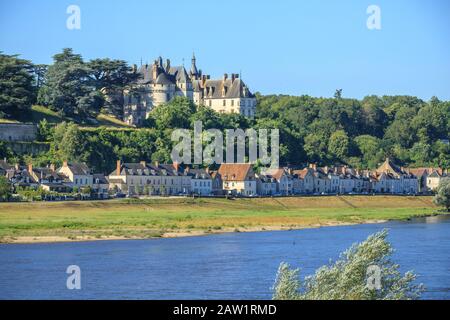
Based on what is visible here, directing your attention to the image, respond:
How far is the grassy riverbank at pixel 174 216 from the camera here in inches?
3113

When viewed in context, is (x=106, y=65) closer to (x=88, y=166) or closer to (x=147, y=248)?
(x=88, y=166)

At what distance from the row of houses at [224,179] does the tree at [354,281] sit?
6095cm

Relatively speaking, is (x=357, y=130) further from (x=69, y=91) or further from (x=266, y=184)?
(x=69, y=91)

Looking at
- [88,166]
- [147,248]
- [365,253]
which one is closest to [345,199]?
[88,166]

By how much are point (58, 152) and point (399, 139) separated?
70.6m

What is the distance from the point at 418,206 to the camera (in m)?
125

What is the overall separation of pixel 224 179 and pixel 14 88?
2408 centimetres

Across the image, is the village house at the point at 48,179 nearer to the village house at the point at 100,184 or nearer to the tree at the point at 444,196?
the village house at the point at 100,184

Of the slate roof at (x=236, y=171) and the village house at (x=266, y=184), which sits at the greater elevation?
the slate roof at (x=236, y=171)

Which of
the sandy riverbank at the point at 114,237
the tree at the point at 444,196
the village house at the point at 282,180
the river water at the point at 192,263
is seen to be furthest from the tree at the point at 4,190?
the tree at the point at 444,196
